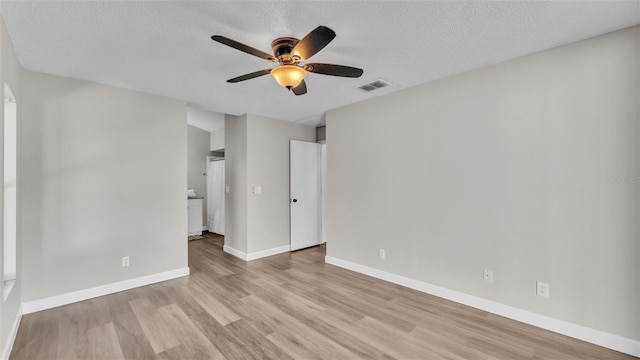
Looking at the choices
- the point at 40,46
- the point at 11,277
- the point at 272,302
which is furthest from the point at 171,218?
the point at 40,46

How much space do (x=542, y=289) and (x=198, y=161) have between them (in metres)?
7.12

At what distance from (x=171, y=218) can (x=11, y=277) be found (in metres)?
1.52

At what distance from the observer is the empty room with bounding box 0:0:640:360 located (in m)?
2.06

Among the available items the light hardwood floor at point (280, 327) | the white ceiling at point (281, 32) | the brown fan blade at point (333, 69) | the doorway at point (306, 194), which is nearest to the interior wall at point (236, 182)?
the doorway at point (306, 194)

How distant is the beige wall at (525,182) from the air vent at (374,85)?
31cm

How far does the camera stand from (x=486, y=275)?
2756 millimetres

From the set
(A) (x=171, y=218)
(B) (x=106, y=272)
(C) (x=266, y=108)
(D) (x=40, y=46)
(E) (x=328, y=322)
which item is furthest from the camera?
(C) (x=266, y=108)

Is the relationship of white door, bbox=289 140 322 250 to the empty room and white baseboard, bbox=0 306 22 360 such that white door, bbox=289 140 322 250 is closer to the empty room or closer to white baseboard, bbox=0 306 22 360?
the empty room

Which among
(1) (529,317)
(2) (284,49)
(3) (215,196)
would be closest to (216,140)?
(3) (215,196)

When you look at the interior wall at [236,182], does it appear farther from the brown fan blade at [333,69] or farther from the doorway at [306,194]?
the brown fan blade at [333,69]

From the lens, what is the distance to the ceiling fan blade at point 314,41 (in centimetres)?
159

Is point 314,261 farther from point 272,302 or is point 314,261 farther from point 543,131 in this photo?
point 543,131

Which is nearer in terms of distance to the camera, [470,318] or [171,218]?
[470,318]

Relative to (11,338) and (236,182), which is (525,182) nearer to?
(236,182)
